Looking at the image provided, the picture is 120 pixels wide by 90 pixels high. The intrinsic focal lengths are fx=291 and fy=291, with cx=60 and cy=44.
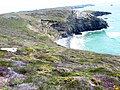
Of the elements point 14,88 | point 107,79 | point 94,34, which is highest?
point 14,88

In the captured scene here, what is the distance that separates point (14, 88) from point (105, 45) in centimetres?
12293

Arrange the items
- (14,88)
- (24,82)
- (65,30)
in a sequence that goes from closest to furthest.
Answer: (14,88), (24,82), (65,30)

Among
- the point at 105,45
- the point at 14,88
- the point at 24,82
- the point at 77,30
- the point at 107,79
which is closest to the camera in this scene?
the point at 14,88

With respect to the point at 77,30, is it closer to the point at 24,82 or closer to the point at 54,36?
the point at 54,36

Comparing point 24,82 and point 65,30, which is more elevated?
point 24,82

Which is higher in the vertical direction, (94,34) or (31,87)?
(31,87)

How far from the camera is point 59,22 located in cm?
19212

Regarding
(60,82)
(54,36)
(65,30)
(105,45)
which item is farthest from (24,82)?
(65,30)

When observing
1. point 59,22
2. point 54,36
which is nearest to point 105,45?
point 54,36

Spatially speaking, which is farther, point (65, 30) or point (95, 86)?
point (65, 30)

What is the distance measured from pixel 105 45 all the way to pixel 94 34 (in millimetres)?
42687

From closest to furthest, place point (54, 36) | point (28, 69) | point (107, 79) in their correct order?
point (107, 79) < point (28, 69) < point (54, 36)

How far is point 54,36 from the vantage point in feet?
520

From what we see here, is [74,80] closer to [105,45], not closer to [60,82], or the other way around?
[60,82]
